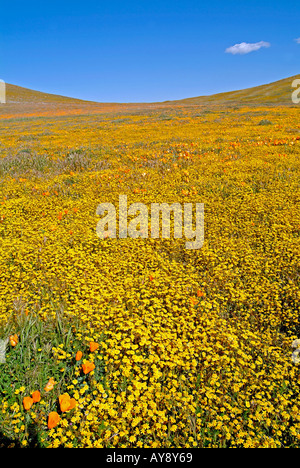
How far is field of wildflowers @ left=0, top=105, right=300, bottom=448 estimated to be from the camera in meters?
2.92

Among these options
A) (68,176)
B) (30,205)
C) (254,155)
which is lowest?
(30,205)

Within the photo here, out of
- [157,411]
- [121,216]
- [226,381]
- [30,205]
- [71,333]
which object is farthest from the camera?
[30,205]

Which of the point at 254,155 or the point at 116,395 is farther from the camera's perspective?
the point at 254,155

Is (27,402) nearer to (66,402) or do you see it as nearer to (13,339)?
(66,402)

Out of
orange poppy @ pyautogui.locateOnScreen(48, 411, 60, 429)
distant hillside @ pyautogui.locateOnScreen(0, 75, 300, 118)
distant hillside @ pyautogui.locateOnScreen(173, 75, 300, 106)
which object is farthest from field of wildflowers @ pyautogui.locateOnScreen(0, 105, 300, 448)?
distant hillside @ pyautogui.locateOnScreen(173, 75, 300, 106)

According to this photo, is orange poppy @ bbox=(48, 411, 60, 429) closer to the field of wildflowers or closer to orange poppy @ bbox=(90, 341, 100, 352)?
the field of wildflowers

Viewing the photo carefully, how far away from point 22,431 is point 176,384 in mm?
1659

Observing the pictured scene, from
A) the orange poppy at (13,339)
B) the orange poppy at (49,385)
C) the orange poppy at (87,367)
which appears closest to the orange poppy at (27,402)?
the orange poppy at (49,385)

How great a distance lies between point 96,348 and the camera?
3.60 metres

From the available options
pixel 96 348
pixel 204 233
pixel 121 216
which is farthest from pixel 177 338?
pixel 121 216

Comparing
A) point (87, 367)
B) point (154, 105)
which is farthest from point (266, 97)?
point (87, 367)

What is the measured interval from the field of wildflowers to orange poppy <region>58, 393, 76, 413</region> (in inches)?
0.5

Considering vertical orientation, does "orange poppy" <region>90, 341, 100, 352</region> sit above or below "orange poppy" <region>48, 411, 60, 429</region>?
above
